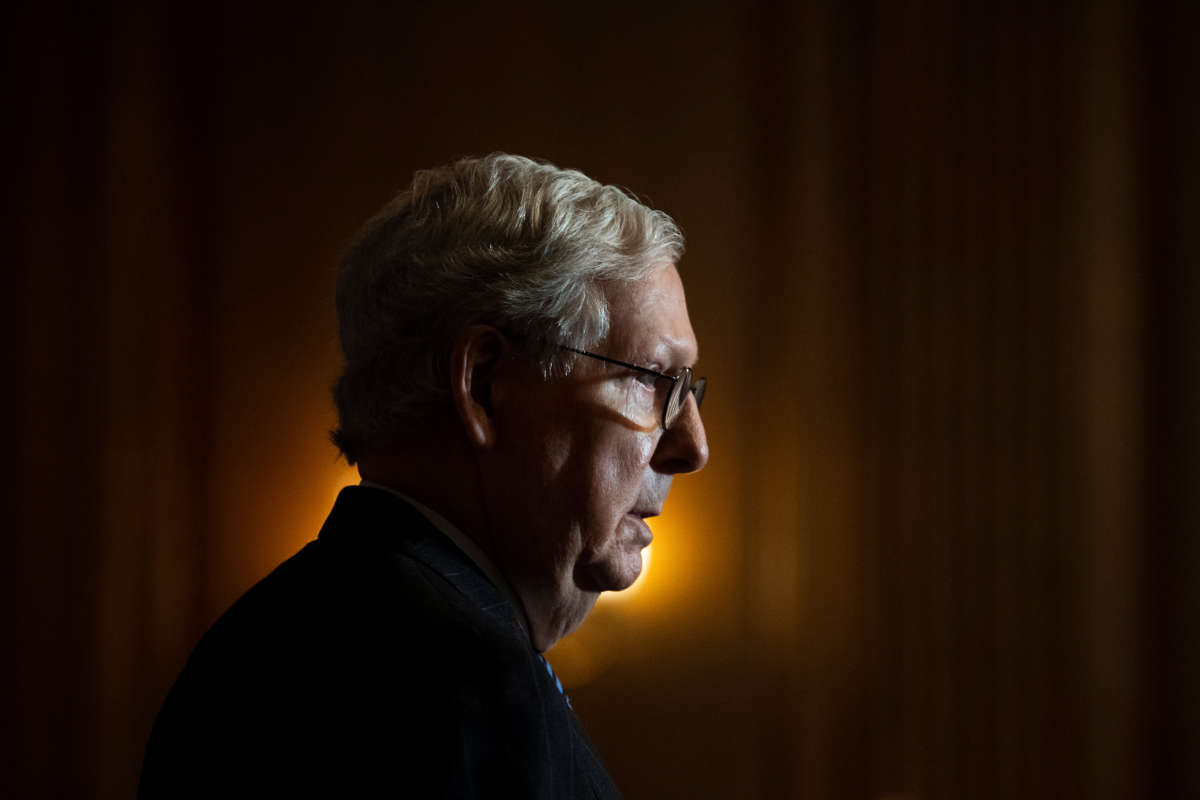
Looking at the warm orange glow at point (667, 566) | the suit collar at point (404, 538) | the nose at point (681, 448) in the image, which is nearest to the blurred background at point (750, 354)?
the warm orange glow at point (667, 566)

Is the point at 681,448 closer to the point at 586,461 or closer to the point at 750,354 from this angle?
the point at 586,461

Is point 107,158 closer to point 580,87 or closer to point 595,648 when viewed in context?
point 580,87

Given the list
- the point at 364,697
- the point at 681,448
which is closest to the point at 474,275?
the point at 681,448

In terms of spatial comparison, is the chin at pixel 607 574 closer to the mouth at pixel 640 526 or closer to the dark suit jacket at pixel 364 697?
the mouth at pixel 640 526

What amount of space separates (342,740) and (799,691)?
2.01 m

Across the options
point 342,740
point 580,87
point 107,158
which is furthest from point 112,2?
point 342,740

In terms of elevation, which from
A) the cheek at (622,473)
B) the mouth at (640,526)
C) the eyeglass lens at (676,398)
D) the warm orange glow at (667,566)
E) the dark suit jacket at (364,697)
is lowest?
the warm orange glow at (667,566)

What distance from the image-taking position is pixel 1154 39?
8.04ft

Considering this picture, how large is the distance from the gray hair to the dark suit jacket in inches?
6.9

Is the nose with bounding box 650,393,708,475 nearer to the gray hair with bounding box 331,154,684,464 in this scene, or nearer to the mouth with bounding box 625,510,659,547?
the mouth with bounding box 625,510,659,547

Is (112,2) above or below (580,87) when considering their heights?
above

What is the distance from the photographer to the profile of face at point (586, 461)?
3.11 feet

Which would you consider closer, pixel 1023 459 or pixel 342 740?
pixel 342 740

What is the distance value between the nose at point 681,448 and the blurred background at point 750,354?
56.9 inches
